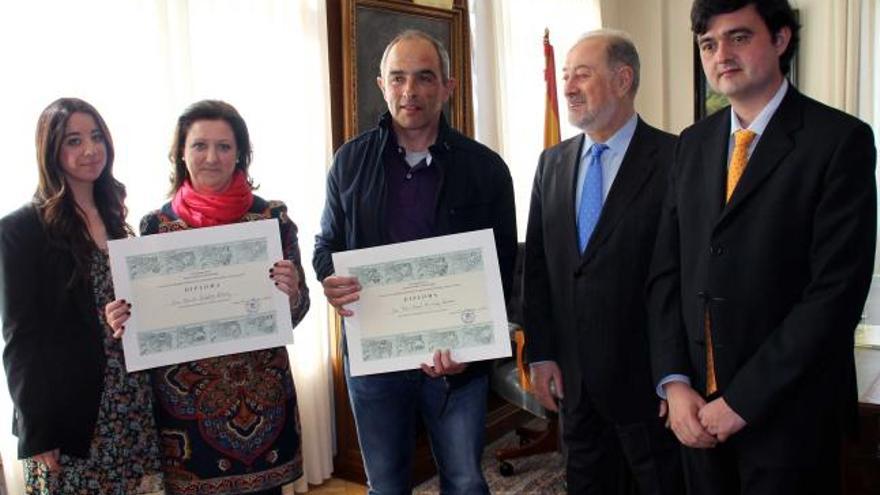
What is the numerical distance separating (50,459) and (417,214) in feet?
3.38

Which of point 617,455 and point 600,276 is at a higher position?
point 600,276

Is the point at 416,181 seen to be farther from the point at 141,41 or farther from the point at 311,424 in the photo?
the point at 311,424

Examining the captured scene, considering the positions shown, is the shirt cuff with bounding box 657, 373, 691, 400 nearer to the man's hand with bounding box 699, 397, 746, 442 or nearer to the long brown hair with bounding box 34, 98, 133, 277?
the man's hand with bounding box 699, 397, 746, 442

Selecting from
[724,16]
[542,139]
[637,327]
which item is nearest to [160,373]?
[637,327]

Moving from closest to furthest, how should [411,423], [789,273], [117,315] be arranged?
1. [789,273]
2. [117,315]
3. [411,423]

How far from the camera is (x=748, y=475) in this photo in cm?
Answer: 149

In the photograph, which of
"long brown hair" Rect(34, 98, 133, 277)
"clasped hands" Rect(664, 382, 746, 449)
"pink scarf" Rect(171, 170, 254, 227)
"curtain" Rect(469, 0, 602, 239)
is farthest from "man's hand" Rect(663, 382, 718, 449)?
"curtain" Rect(469, 0, 602, 239)

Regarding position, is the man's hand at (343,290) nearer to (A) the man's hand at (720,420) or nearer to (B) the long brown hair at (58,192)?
(B) the long brown hair at (58,192)

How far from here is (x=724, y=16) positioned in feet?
5.00

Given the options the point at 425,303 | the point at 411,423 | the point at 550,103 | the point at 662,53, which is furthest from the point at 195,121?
the point at 662,53

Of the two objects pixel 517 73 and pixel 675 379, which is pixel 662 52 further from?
pixel 675 379

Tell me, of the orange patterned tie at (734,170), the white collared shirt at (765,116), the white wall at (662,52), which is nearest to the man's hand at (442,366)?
the orange patterned tie at (734,170)

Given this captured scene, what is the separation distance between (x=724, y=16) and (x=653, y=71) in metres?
4.80

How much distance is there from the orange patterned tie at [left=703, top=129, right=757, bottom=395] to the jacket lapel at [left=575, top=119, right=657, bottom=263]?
0.96 ft
